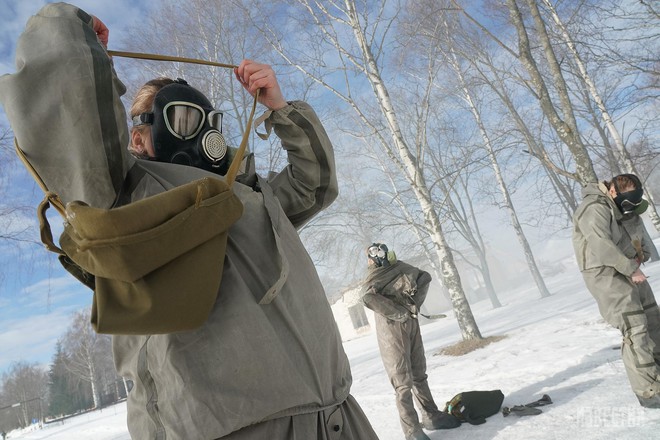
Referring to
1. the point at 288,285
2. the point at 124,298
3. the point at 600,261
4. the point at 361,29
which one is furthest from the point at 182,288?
the point at 361,29

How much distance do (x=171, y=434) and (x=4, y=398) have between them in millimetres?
79681

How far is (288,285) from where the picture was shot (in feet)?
3.17

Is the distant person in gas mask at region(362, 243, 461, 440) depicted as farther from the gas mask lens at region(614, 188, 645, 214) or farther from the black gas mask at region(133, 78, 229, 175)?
the black gas mask at region(133, 78, 229, 175)

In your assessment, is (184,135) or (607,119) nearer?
(184,135)

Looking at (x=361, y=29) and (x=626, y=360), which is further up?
(x=361, y=29)

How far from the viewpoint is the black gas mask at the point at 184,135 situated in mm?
1100

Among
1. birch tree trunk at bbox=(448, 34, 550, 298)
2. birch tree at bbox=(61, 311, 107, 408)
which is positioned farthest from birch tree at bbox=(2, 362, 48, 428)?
birch tree trunk at bbox=(448, 34, 550, 298)

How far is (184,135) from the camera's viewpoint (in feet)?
3.65

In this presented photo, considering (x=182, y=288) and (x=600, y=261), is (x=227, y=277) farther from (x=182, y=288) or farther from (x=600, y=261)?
(x=600, y=261)

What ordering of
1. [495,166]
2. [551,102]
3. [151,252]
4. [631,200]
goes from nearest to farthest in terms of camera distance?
1. [151,252]
2. [631,200]
3. [551,102]
4. [495,166]

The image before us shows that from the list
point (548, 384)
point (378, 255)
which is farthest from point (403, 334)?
point (548, 384)

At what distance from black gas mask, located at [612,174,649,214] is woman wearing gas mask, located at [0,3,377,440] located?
4203mm

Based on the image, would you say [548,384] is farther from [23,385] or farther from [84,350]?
[23,385]

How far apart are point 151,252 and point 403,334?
14.4 feet
